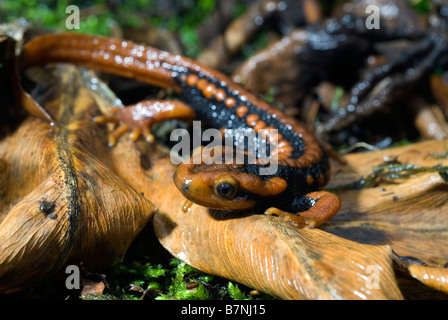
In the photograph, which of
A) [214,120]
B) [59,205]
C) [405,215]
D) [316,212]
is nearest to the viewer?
[59,205]

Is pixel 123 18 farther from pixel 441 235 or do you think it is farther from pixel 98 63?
pixel 441 235

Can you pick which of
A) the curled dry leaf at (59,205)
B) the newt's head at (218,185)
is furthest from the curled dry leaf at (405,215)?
the curled dry leaf at (59,205)

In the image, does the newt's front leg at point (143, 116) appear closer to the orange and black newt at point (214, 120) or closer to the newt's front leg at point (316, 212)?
the orange and black newt at point (214, 120)

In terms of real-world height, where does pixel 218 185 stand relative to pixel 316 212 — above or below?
above

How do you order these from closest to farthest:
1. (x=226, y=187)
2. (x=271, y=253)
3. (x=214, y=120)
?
1. (x=271, y=253)
2. (x=226, y=187)
3. (x=214, y=120)

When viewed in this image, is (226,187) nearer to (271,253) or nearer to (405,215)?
(271,253)

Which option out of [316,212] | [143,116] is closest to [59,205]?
[316,212]

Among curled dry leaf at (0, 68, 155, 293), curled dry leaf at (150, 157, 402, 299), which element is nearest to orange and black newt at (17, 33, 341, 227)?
curled dry leaf at (150, 157, 402, 299)

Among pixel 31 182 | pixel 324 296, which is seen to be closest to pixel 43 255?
pixel 31 182

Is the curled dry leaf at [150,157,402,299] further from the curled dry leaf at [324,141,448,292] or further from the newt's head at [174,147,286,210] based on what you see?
the curled dry leaf at [324,141,448,292]
